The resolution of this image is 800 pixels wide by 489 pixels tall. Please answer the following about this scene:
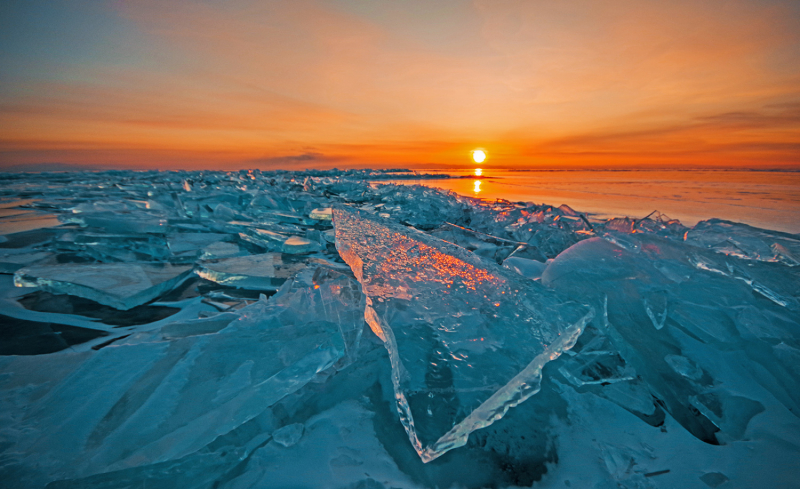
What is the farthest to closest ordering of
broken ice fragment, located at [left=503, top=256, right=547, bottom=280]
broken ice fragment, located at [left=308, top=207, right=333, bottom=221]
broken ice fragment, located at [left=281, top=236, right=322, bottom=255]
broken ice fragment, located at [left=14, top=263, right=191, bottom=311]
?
broken ice fragment, located at [left=308, top=207, right=333, bottom=221], broken ice fragment, located at [left=281, top=236, right=322, bottom=255], broken ice fragment, located at [left=503, top=256, right=547, bottom=280], broken ice fragment, located at [left=14, top=263, right=191, bottom=311]

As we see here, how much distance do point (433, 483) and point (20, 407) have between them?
1.28m

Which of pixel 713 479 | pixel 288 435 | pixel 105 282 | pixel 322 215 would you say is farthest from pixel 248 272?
pixel 322 215

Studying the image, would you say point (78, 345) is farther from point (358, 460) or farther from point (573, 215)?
point (573, 215)

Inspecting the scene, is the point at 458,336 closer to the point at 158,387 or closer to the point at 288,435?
the point at 288,435

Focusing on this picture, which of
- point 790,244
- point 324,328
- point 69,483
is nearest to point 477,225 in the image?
point 790,244

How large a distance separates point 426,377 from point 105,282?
2.14 meters

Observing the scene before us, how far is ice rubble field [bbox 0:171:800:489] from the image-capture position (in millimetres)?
810

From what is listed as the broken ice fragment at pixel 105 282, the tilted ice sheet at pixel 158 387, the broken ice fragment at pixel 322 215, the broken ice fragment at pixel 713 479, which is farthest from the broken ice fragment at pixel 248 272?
the broken ice fragment at pixel 322 215

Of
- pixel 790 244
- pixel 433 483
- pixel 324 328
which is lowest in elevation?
pixel 433 483

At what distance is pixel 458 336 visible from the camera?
3.50ft

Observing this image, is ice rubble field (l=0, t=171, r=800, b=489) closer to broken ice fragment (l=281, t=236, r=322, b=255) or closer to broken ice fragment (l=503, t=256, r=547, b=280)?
broken ice fragment (l=503, t=256, r=547, b=280)

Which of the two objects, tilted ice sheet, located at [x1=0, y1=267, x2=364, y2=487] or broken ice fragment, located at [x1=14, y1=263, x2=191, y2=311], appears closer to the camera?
tilted ice sheet, located at [x1=0, y1=267, x2=364, y2=487]

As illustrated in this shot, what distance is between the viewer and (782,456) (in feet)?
2.83

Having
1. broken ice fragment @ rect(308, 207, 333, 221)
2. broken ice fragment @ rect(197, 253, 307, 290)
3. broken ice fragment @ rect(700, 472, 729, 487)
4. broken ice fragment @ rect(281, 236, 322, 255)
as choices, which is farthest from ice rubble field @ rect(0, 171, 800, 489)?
broken ice fragment @ rect(308, 207, 333, 221)
